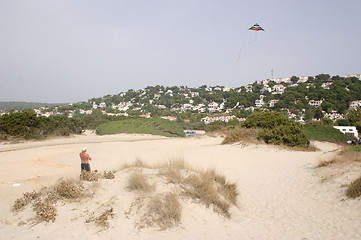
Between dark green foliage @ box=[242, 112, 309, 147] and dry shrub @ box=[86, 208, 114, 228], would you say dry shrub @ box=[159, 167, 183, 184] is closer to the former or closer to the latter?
dry shrub @ box=[86, 208, 114, 228]

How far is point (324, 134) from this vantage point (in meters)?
26.7

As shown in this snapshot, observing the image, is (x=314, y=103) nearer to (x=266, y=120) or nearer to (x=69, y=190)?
(x=266, y=120)

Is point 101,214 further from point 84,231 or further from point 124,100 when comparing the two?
point 124,100

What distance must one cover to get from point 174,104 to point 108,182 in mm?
130108

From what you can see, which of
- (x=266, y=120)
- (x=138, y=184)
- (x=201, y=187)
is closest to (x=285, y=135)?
(x=266, y=120)

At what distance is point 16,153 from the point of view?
16.2m

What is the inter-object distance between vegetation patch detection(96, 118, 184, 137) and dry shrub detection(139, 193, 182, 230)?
25.4 meters

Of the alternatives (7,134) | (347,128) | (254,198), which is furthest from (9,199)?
(347,128)

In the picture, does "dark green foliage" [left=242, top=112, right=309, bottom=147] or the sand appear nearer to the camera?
the sand

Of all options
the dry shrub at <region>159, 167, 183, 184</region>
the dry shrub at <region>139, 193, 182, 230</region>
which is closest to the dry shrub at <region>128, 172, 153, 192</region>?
the dry shrub at <region>139, 193, 182, 230</region>

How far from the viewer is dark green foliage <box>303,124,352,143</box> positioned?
2603 centimetres

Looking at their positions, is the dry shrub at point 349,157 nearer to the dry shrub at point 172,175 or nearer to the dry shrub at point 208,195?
the dry shrub at point 208,195

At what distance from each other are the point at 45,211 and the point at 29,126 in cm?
1994

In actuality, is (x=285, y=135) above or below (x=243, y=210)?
above
